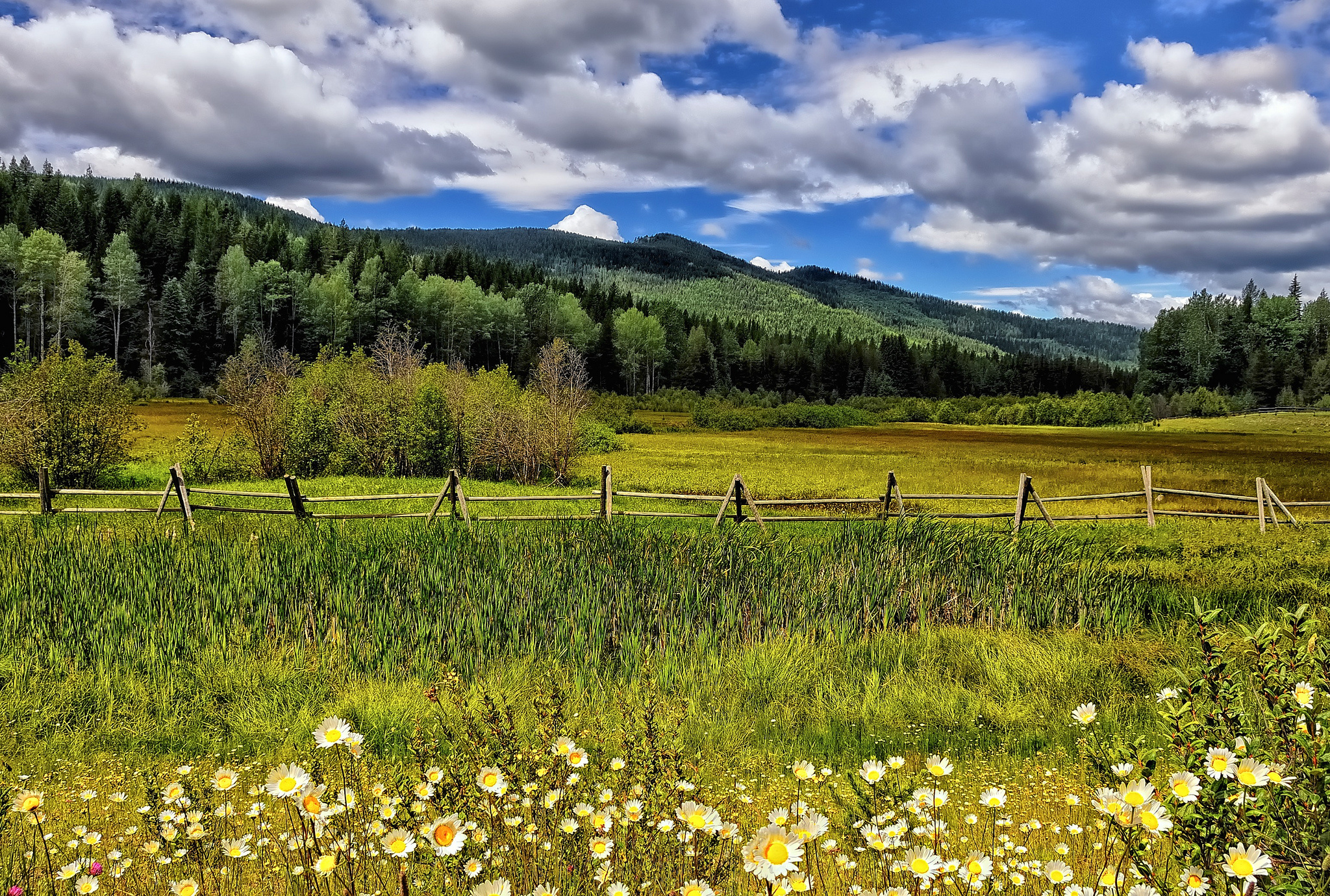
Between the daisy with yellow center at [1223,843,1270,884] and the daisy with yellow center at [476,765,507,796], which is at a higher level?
the daisy with yellow center at [1223,843,1270,884]

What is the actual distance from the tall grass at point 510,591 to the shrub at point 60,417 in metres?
14.4

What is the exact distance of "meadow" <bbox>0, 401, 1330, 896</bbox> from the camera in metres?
2.61

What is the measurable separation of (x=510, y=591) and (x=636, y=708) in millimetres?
2943

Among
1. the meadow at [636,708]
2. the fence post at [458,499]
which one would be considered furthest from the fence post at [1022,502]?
the fence post at [458,499]

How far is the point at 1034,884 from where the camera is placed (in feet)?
10.2

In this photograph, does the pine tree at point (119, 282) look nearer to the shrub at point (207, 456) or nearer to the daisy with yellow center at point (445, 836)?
the shrub at point (207, 456)

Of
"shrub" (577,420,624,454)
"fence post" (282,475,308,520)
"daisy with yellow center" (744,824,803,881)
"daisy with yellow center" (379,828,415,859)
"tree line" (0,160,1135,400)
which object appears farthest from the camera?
"tree line" (0,160,1135,400)

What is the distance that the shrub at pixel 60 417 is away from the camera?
74.8 ft

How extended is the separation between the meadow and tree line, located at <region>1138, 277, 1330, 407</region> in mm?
96296

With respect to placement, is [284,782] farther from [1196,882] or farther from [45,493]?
[45,493]

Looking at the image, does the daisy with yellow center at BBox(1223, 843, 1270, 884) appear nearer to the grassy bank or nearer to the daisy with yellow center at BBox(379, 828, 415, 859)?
the daisy with yellow center at BBox(379, 828, 415, 859)

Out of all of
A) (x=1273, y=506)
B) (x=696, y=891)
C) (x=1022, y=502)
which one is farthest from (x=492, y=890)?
(x=1273, y=506)

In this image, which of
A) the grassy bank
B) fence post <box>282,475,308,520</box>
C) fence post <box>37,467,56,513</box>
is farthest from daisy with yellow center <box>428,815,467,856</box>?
fence post <box>37,467,56,513</box>

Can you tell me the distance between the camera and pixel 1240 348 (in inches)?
4063
